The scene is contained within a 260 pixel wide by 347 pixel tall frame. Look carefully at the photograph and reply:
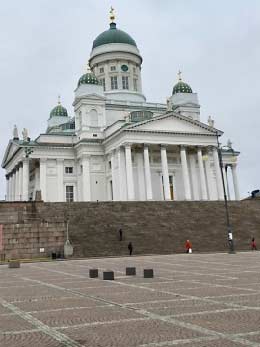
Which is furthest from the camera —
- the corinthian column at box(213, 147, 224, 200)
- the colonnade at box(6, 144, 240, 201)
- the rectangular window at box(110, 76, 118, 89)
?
the rectangular window at box(110, 76, 118, 89)

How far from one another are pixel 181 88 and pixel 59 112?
23.2 metres

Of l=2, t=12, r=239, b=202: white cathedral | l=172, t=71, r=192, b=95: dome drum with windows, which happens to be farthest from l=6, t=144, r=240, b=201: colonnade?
l=172, t=71, r=192, b=95: dome drum with windows

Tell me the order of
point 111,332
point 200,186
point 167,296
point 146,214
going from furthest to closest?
point 200,186 → point 146,214 → point 167,296 → point 111,332

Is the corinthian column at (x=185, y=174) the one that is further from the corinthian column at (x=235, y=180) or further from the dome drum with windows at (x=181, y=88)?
the dome drum with windows at (x=181, y=88)

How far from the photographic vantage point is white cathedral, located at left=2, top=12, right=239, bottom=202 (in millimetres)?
61594

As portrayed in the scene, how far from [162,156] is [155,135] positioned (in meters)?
3.11

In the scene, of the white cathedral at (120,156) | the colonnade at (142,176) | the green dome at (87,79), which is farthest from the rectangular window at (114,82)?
the colonnade at (142,176)

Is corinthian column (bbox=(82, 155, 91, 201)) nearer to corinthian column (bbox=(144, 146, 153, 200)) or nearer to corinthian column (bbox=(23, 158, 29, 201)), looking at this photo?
corinthian column (bbox=(23, 158, 29, 201))

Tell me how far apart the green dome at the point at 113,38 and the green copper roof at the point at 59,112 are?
13.1 m

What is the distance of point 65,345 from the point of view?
24.5 ft

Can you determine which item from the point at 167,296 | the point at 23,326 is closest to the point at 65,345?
the point at 23,326

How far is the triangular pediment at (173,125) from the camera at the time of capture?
61.7 meters

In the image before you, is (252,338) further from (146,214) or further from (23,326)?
(146,214)

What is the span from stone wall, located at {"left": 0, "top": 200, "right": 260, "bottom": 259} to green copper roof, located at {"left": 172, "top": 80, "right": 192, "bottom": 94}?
32.6 metres
